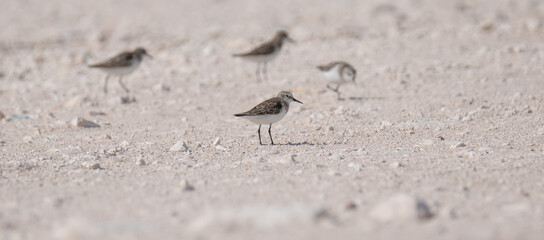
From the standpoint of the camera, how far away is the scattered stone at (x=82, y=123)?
10.5m

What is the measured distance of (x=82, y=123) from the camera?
10570 millimetres

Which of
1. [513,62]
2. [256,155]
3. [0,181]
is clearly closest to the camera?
[0,181]

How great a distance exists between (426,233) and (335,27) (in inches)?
557

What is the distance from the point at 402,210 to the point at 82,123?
632cm

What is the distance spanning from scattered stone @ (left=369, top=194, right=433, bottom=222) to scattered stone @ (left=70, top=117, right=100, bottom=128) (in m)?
6.09

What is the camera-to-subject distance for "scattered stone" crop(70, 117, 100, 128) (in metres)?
10.5

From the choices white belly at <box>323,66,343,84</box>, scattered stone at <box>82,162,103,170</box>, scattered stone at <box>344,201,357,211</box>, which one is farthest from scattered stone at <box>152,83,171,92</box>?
scattered stone at <box>344,201,357,211</box>

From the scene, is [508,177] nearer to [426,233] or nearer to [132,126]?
[426,233]

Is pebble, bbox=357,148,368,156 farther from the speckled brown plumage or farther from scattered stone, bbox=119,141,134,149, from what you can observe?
scattered stone, bbox=119,141,134,149

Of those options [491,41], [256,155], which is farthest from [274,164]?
[491,41]

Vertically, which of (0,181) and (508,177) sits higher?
(508,177)

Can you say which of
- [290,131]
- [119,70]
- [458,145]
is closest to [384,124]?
[290,131]

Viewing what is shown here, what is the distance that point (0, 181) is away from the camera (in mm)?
7344

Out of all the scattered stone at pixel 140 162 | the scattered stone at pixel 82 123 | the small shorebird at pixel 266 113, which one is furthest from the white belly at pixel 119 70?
the scattered stone at pixel 140 162
